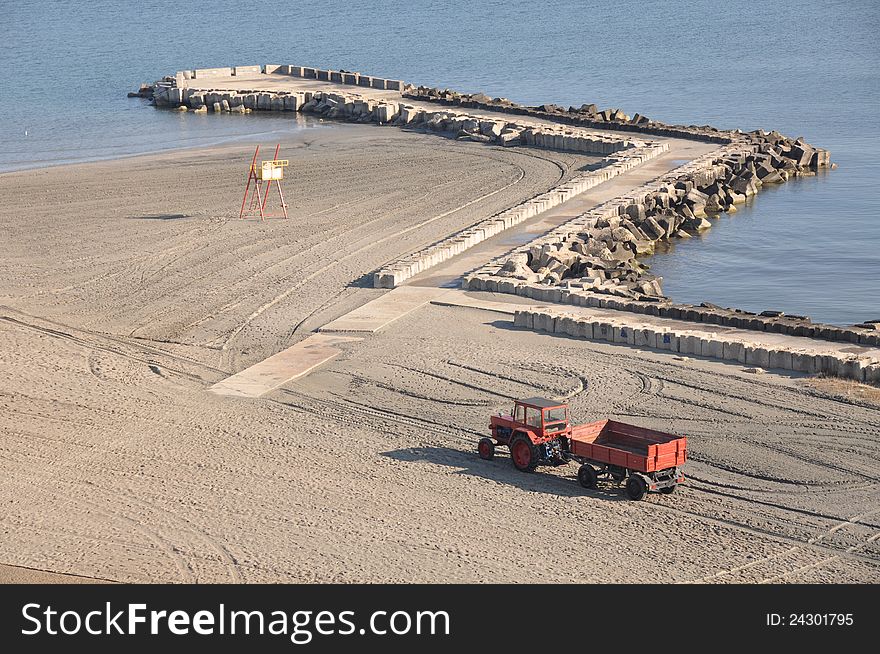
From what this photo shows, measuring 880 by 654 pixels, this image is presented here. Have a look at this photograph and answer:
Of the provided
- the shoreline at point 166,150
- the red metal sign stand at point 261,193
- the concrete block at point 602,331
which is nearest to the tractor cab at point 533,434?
the concrete block at point 602,331

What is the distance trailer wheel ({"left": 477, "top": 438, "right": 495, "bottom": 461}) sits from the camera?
19000 millimetres

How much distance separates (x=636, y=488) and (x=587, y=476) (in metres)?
0.77

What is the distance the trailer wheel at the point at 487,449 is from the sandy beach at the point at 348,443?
4.7 inches

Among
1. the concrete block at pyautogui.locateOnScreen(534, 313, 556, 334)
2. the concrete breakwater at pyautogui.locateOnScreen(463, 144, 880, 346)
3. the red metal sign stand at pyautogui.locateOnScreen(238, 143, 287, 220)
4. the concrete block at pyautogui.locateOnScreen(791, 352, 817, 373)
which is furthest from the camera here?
the red metal sign stand at pyautogui.locateOnScreen(238, 143, 287, 220)

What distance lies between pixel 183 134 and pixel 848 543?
42686 mm

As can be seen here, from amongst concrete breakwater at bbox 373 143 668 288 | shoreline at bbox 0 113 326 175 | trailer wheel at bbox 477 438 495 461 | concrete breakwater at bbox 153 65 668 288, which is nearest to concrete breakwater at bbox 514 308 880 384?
concrete breakwater at bbox 373 143 668 288

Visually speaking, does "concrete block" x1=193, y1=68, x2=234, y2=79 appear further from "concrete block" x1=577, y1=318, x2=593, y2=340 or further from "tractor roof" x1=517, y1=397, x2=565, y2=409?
"tractor roof" x1=517, y1=397, x2=565, y2=409

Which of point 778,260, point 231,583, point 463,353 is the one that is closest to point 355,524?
point 231,583

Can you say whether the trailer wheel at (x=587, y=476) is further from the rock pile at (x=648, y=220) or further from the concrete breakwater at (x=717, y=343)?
the rock pile at (x=648, y=220)

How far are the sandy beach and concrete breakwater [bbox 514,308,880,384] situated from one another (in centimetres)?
45

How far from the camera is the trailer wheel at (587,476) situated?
58.7 feet

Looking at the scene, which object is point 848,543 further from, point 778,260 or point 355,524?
point 778,260

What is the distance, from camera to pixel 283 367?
23.2 m

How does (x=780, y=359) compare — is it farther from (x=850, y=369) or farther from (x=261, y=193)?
(x=261, y=193)
